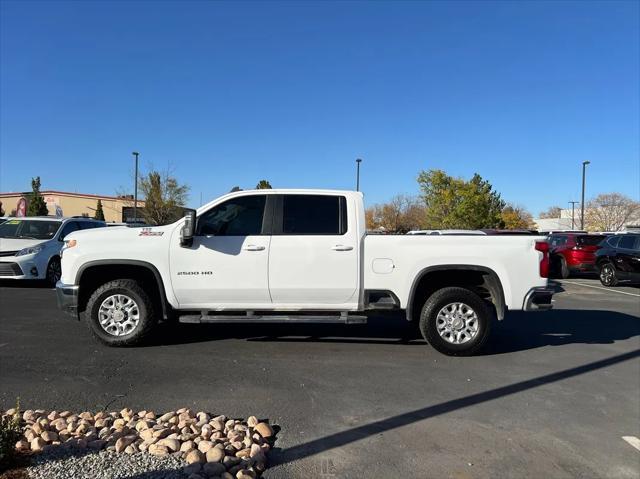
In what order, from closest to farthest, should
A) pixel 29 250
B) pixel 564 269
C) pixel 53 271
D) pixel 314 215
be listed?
pixel 314 215 → pixel 29 250 → pixel 53 271 → pixel 564 269

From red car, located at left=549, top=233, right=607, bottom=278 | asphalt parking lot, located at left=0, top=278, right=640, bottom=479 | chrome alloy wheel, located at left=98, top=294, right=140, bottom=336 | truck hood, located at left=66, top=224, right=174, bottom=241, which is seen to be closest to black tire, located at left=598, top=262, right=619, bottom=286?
red car, located at left=549, top=233, right=607, bottom=278

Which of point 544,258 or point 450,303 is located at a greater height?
point 544,258

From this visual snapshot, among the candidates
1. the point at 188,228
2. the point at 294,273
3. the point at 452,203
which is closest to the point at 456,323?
the point at 294,273

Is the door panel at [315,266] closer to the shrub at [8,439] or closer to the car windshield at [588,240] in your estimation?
the shrub at [8,439]

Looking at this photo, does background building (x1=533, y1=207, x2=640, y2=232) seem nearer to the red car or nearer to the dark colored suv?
the red car

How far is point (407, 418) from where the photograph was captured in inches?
169

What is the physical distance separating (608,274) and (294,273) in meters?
12.5

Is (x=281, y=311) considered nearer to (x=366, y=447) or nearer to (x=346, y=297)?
(x=346, y=297)

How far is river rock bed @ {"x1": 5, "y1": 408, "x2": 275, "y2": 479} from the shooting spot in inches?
125

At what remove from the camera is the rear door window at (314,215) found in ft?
20.8

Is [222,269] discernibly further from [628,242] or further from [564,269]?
[564,269]

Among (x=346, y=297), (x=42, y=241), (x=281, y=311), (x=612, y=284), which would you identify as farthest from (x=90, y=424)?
(x=612, y=284)

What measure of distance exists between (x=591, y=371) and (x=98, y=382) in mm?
5468

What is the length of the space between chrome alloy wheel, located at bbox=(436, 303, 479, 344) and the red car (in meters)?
12.0
